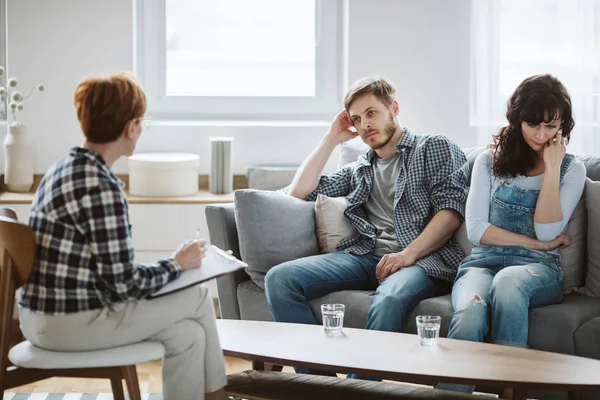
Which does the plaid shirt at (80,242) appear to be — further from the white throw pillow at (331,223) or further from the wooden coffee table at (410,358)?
the white throw pillow at (331,223)

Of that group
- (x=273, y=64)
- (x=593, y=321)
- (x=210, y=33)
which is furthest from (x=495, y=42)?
(x=593, y=321)

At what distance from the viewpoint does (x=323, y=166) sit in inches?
140

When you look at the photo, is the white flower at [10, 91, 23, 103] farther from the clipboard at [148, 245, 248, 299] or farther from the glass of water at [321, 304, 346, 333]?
the glass of water at [321, 304, 346, 333]

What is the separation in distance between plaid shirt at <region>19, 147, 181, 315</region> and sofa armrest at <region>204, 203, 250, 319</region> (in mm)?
1213

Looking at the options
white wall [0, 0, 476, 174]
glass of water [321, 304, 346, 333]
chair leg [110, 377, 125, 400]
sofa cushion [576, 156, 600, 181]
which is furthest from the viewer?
white wall [0, 0, 476, 174]

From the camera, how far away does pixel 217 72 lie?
4.70 metres

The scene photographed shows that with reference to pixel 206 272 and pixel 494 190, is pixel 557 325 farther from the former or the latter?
pixel 206 272

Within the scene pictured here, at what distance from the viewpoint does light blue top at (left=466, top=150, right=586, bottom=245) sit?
9.74 feet

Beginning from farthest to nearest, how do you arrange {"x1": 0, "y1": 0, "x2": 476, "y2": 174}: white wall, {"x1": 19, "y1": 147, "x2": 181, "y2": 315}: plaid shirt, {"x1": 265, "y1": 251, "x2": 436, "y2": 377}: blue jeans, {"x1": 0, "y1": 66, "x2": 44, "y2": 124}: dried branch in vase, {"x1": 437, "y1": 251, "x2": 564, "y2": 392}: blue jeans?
{"x1": 0, "y1": 0, "x2": 476, "y2": 174}: white wall
{"x1": 0, "y1": 66, "x2": 44, "y2": 124}: dried branch in vase
{"x1": 265, "y1": 251, "x2": 436, "y2": 377}: blue jeans
{"x1": 437, "y1": 251, "x2": 564, "y2": 392}: blue jeans
{"x1": 19, "y1": 147, "x2": 181, "y2": 315}: plaid shirt

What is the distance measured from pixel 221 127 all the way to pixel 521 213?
6.22 ft

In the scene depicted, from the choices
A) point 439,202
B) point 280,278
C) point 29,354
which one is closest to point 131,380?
point 29,354

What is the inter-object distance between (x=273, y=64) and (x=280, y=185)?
2.43ft

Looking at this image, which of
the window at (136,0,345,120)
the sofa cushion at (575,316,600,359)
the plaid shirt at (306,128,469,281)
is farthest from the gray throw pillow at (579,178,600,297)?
the window at (136,0,345,120)

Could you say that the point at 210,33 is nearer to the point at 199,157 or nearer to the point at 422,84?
the point at 199,157
